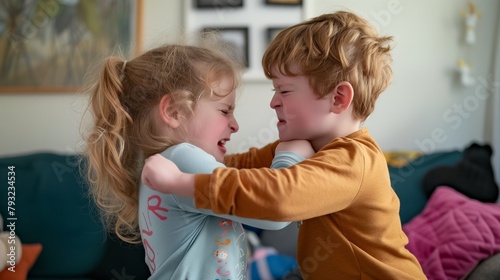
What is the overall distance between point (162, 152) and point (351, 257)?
46 cm

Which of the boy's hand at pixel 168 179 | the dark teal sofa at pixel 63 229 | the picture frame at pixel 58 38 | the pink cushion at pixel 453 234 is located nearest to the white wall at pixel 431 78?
the pink cushion at pixel 453 234

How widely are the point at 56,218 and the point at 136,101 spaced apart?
4.78 ft

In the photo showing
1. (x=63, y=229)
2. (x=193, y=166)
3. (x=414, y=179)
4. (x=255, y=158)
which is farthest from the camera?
(x=414, y=179)

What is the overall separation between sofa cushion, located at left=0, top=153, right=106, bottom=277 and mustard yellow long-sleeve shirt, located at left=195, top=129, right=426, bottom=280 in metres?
1.53

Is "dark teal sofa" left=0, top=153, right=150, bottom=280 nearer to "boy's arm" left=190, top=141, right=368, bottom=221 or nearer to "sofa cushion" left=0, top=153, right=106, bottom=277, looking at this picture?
"sofa cushion" left=0, top=153, right=106, bottom=277

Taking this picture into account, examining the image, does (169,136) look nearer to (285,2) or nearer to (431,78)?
(285,2)

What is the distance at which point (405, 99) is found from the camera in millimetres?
3051

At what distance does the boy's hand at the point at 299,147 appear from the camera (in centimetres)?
118

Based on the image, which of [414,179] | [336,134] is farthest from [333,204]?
A: [414,179]

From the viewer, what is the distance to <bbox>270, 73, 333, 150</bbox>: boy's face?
1.22 m

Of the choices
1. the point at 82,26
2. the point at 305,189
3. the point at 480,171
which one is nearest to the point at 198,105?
the point at 305,189

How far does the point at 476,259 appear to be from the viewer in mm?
1873

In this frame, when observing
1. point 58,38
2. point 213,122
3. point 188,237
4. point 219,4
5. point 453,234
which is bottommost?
point 453,234

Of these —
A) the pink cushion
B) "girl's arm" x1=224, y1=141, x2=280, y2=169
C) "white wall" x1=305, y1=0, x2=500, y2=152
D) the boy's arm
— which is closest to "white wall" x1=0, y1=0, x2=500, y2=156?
"white wall" x1=305, y1=0, x2=500, y2=152
